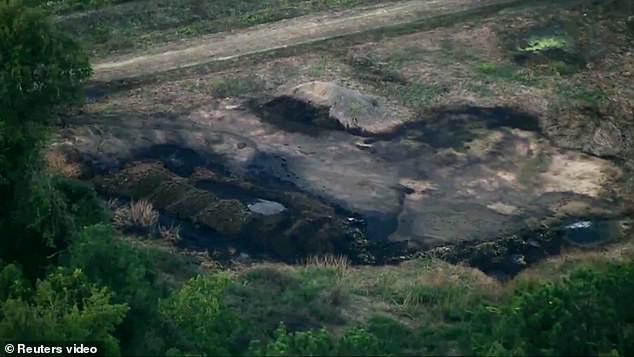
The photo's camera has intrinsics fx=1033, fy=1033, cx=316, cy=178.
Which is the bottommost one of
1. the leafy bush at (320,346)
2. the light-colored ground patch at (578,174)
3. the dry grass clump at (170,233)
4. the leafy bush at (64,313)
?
the light-colored ground patch at (578,174)

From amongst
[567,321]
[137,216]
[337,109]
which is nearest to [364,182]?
[337,109]

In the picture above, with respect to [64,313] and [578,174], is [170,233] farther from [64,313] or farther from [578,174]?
[578,174]

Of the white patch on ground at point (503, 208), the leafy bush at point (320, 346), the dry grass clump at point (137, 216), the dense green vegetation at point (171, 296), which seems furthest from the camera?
the white patch on ground at point (503, 208)

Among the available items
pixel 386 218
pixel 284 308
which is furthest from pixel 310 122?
pixel 284 308

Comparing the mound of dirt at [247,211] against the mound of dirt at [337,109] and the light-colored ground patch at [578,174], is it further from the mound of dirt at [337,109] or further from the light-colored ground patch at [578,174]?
the light-colored ground patch at [578,174]

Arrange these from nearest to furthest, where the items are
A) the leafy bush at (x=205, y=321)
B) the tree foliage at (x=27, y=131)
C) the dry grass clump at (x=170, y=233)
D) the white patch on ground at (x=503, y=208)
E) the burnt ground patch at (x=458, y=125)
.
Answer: the leafy bush at (x=205, y=321) < the tree foliage at (x=27, y=131) < the dry grass clump at (x=170, y=233) < the white patch on ground at (x=503, y=208) < the burnt ground patch at (x=458, y=125)

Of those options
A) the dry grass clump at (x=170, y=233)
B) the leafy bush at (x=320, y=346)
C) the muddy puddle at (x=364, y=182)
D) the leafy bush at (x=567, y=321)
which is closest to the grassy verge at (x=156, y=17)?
the muddy puddle at (x=364, y=182)

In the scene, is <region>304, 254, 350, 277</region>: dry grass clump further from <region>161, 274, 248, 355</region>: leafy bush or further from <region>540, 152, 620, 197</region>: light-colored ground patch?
<region>540, 152, 620, 197</region>: light-colored ground patch

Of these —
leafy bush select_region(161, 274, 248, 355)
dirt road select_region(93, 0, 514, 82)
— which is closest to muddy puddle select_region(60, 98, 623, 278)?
dirt road select_region(93, 0, 514, 82)
